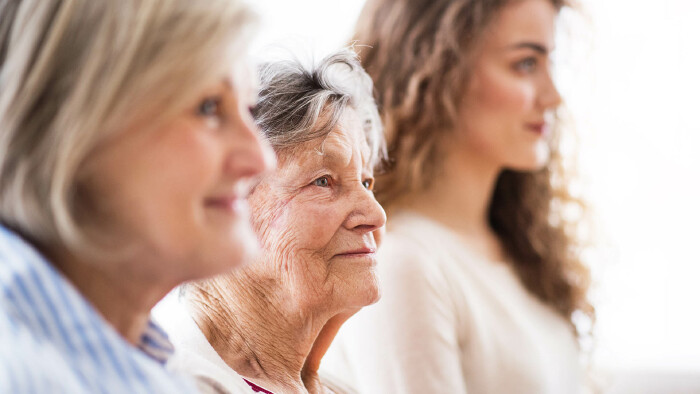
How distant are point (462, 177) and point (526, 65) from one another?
0.28m

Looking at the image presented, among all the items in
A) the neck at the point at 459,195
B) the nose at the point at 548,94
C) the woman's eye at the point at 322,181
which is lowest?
the neck at the point at 459,195

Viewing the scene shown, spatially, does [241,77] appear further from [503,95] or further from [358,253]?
[503,95]

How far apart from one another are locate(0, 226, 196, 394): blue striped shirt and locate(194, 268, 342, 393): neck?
1.22 feet

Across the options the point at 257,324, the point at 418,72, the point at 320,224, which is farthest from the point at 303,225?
the point at 418,72

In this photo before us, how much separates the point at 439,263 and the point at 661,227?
1192 millimetres

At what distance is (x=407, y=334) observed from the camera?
1426 mm

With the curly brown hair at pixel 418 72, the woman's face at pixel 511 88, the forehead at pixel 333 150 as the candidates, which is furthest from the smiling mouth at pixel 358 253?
the woman's face at pixel 511 88

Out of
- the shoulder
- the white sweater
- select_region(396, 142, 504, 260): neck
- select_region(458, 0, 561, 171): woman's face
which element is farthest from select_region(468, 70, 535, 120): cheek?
the shoulder

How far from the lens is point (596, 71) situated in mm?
2094

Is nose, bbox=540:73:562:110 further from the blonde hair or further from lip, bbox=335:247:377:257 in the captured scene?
the blonde hair

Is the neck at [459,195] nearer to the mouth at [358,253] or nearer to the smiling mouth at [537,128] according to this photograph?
the smiling mouth at [537,128]

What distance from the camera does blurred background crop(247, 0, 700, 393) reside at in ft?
7.63

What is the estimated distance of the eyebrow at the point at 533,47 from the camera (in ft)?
5.30

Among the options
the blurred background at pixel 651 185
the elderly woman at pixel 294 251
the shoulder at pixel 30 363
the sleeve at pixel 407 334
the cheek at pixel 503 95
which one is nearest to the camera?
the shoulder at pixel 30 363
